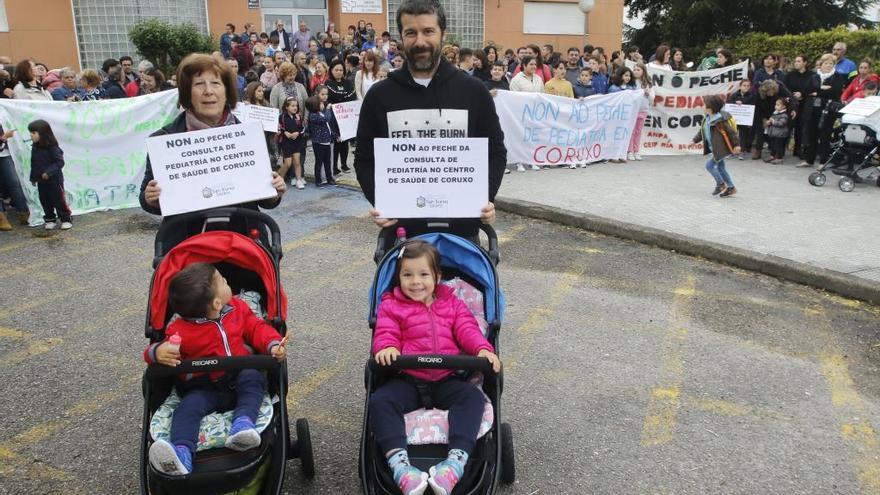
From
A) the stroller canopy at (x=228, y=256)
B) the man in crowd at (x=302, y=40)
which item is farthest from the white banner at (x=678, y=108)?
the stroller canopy at (x=228, y=256)

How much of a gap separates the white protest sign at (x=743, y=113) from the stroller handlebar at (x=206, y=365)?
446 inches

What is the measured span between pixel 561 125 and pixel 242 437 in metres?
9.56

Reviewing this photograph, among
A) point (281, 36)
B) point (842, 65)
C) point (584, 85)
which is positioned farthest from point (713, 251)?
point (281, 36)

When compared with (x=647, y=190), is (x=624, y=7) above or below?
above

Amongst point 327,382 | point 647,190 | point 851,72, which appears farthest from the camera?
point 851,72

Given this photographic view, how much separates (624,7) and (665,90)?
16.0 metres

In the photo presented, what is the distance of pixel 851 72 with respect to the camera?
1196 centimetres

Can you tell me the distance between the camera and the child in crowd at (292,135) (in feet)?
32.3

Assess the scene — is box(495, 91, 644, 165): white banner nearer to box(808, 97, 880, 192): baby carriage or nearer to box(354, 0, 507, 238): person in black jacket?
box(808, 97, 880, 192): baby carriage

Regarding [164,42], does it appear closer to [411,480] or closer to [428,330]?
[428,330]

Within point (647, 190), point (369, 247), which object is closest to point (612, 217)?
point (647, 190)

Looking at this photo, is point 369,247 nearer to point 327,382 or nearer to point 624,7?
point 327,382

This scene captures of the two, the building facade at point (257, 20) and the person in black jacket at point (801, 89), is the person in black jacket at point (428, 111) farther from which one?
the building facade at point (257, 20)

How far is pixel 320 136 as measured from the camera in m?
9.98
